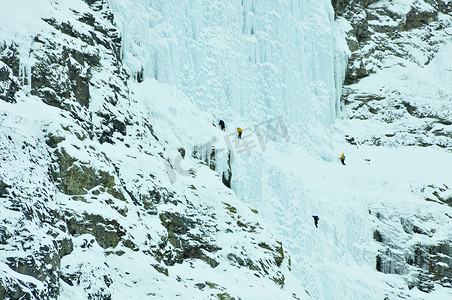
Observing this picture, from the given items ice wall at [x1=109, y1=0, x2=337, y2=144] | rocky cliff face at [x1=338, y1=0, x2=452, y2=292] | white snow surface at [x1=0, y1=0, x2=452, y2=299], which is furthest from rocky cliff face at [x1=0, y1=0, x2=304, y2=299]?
rocky cliff face at [x1=338, y1=0, x2=452, y2=292]

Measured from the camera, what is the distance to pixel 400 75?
134ft

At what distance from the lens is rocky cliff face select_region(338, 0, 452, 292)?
38.7 meters

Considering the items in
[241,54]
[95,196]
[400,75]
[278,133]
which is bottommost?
[278,133]

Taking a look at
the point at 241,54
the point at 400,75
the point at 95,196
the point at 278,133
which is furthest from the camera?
the point at 400,75

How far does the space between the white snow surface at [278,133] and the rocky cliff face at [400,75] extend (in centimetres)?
74

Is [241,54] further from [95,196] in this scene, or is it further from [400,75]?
[95,196]

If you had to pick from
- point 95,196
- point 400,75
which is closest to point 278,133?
point 400,75

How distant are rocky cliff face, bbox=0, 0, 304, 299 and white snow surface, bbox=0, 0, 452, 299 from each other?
0.35 metres

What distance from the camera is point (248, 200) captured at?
29125 millimetres

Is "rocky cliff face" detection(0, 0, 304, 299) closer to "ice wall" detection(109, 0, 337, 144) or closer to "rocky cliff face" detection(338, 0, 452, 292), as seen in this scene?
"ice wall" detection(109, 0, 337, 144)

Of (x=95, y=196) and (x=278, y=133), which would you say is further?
(x=278, y=133)

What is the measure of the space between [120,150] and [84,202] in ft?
13.2

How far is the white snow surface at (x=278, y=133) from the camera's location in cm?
2786

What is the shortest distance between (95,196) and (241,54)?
49.9 feet
